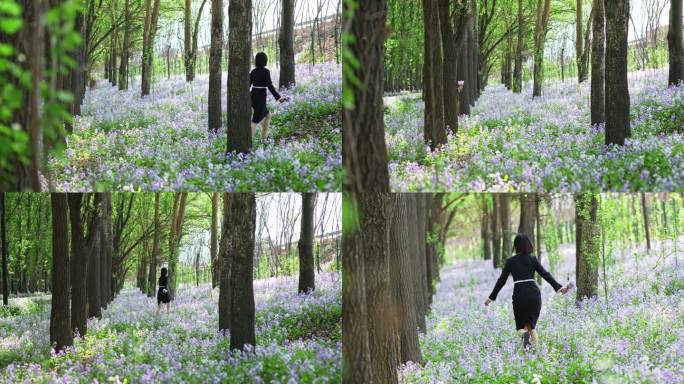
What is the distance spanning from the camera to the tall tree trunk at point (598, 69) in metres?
11.1

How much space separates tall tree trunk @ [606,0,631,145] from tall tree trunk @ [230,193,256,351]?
584 cm

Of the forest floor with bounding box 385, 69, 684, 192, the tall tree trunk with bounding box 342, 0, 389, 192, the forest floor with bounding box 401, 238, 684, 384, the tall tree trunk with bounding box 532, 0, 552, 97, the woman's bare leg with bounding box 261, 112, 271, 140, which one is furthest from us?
the tall tree trunk with bounding box 532, 0, 552, 97

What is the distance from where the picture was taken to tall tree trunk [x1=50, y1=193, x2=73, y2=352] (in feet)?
31.1

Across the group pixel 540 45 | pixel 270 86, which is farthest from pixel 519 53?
pixel 270 86

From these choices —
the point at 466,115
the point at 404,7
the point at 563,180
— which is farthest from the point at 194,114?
the point at 563,180

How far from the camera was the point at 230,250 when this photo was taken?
980 centimetres

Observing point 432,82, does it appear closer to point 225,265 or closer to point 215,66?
point 215,66

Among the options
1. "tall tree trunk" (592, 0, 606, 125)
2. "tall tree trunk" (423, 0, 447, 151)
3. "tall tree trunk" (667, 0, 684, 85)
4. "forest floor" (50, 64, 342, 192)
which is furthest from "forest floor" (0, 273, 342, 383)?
"tall tree trunk" (667, 0, 684, 85)

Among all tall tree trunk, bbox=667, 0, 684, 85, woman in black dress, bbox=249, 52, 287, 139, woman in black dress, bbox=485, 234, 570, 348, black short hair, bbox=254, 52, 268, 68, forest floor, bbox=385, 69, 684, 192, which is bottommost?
woman in black dress, bbox=485, 234, 570, 348

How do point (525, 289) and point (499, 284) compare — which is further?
point (525, 289)

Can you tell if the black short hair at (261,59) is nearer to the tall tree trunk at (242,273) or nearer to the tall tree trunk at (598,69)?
the tall tree trunk at (242,273)

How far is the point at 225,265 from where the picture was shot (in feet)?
32.1

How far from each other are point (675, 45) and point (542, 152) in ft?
21.2

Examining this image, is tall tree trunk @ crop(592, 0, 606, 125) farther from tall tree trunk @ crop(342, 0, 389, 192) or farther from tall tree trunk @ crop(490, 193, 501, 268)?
tall tree trunk @ crop(490, 193, 501, 268)
